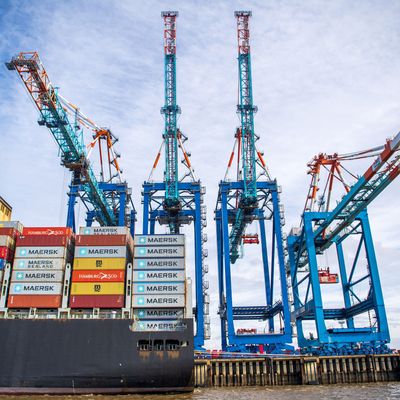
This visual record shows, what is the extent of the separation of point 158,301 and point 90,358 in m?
5.60

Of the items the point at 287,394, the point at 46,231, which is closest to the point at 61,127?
the point at 46,231

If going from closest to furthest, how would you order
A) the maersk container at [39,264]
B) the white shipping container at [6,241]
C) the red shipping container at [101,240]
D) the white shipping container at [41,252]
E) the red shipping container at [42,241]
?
1. the maersk container at [39,264]
2. the white shipping container at [41,252]
3. the white shipping container at [6,241]
4. the red shipping container at [42,241]
5. the red shipping container at [101,240]

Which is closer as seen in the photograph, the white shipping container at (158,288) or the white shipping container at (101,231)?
the white shipping container at (158,288)

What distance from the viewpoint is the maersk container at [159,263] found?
106ft

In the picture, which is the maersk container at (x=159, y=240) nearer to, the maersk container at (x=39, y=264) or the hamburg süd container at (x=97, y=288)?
the hamburg süd container at (x=97, y=288)

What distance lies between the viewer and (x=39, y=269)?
3127 cm

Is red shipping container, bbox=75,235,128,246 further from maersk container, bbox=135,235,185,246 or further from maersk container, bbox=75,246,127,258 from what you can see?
maersk container, bbox=135,235,185,246

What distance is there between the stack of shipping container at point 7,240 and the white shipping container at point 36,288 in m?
1.25

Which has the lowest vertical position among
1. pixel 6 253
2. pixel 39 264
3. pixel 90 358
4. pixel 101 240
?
pixel 90 358

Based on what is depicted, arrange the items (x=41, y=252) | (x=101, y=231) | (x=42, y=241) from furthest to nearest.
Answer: (x=101, y=231), (x=42, y=241), (x=41, y=252)

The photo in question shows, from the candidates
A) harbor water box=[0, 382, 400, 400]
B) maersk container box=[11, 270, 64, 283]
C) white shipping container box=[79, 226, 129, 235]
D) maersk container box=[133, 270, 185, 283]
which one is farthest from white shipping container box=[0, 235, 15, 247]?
harbor water box=[0, 382, 400, 400]

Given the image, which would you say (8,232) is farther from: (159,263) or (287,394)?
(287,394)

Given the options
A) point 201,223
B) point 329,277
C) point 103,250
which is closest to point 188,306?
point 103,250

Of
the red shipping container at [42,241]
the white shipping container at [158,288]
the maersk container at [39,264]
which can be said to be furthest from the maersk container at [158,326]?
the red shipping container at [42,241]
